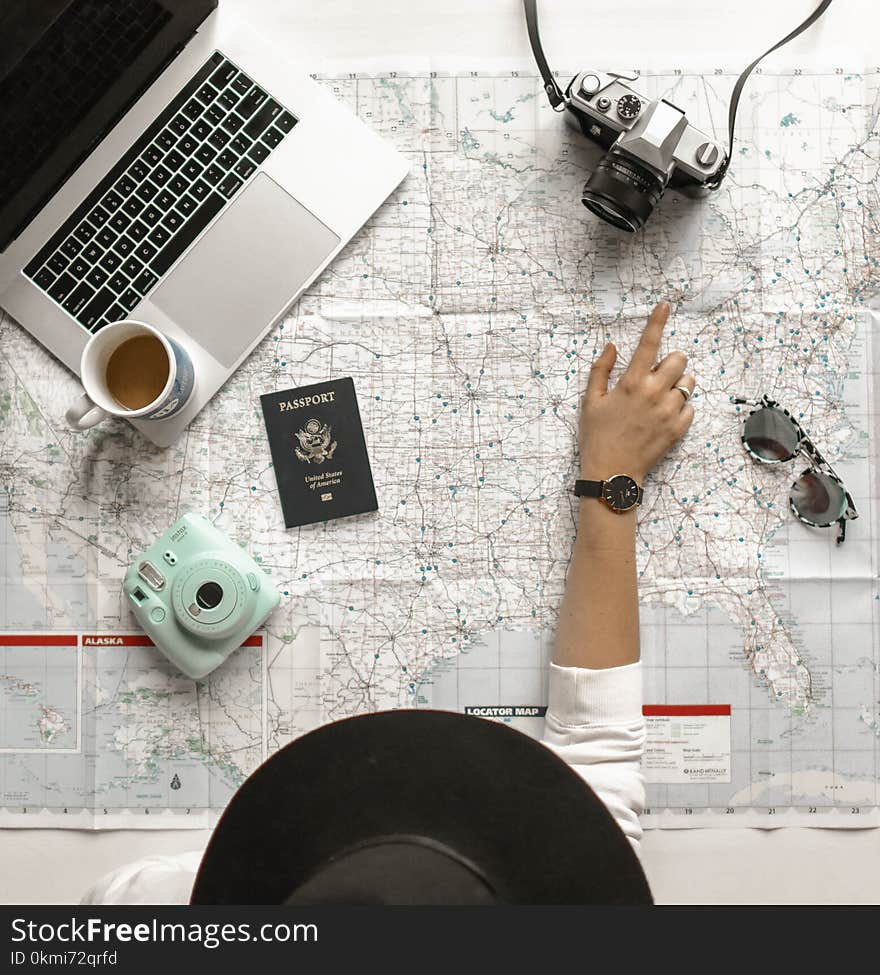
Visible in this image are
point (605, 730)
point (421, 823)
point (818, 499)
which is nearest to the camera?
point (421, 823)

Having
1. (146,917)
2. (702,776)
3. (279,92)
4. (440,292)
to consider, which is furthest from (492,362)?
(146,917)

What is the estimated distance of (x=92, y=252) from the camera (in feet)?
3.04

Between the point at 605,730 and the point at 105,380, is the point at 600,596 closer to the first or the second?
the point at 605,730

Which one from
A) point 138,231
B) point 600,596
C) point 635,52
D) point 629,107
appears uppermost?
point 635,52

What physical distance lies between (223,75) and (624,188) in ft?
1.60

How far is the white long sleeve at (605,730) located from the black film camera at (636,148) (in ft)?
1.68

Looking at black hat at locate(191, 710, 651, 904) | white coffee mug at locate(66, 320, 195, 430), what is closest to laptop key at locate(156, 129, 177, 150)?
white coffee mug at locate(66, 320, 195, 430)

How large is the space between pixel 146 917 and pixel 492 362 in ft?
2.21

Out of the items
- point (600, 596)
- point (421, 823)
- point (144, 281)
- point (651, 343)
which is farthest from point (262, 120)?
point (421, 823)

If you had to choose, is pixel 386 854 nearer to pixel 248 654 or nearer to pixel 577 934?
pixel 577 934

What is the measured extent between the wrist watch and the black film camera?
0.95 feet

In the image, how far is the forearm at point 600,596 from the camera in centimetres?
86

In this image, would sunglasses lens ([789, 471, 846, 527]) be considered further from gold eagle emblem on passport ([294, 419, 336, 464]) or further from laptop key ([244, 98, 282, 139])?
laptop key ([244, 98, 282, 139])

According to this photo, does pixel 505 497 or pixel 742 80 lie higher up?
pixel 742 80
